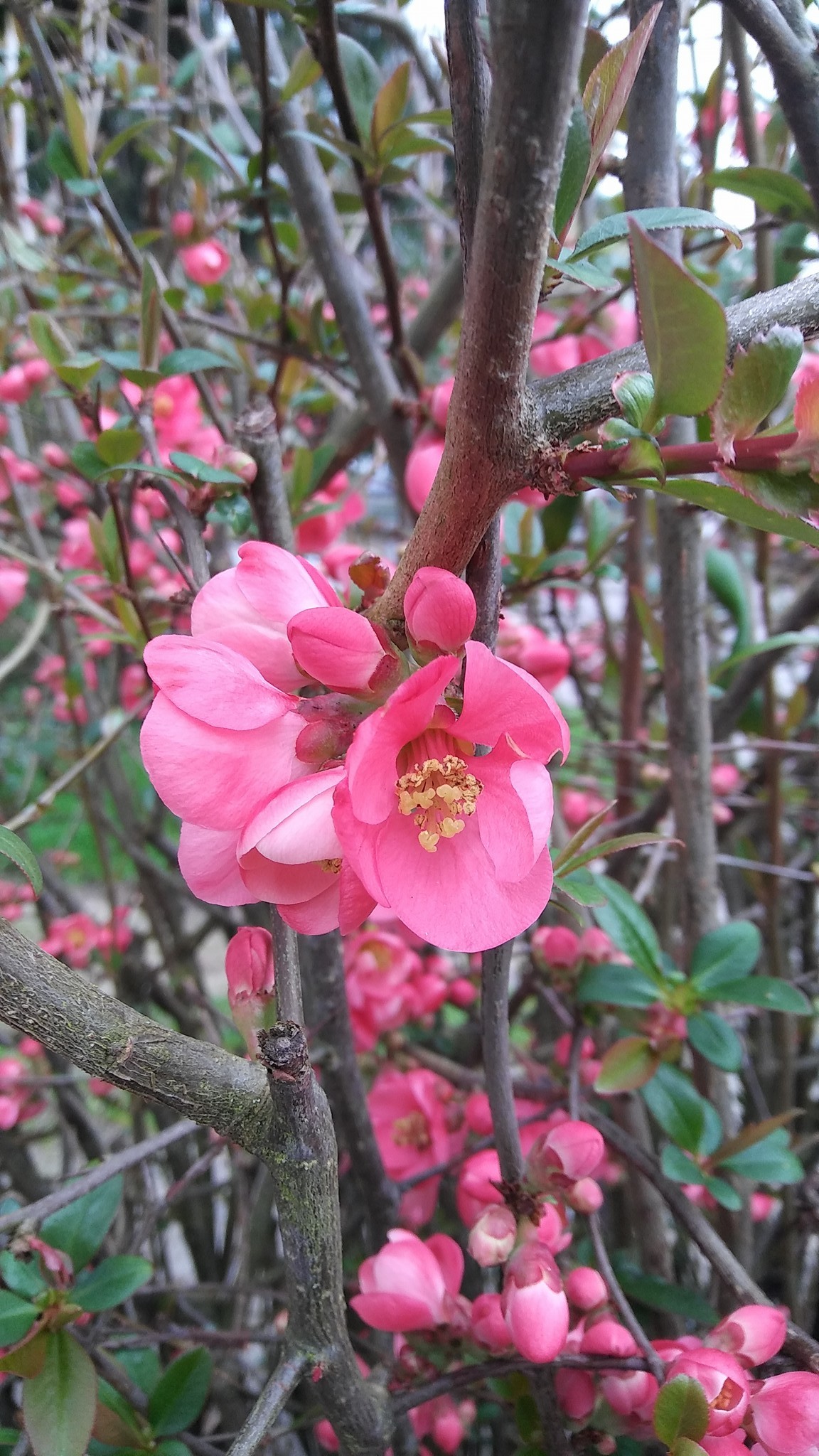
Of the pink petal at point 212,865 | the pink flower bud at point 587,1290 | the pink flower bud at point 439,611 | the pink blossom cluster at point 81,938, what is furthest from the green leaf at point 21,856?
the pink blossom cluster at point 81,938

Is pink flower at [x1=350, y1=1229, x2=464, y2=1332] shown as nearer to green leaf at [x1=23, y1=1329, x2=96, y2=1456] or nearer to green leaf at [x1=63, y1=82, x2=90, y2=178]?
green leaf at [x1=23, y1=1329, x2=96, y2=1456]

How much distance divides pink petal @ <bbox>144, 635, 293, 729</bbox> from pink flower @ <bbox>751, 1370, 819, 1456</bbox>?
40 centimetres

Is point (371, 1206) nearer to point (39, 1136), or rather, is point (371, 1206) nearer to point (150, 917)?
point (39, 1136)

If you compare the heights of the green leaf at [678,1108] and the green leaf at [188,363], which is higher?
the green leaf at [188,363]

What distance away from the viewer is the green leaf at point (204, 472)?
19.5 inches

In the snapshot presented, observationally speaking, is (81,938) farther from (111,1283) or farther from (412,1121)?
(111,1283)

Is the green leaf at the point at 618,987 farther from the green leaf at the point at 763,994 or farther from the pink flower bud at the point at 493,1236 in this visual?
the pink flower bud at the point at 493,1236

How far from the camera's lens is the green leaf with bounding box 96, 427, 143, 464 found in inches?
24.2

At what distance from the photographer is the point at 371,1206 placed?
0.71 m

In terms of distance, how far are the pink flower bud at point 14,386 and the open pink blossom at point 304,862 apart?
1.24 meters

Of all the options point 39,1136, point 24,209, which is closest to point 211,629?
point 39,1136

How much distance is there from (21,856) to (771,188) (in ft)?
2.04

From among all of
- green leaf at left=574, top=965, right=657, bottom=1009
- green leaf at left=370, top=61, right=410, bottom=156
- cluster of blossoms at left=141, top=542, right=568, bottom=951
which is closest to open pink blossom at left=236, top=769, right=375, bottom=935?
cluster of blossoms at left=141, top=542, right=568, bottom=951

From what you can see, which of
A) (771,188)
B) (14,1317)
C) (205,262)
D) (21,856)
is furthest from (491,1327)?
(205,262)
